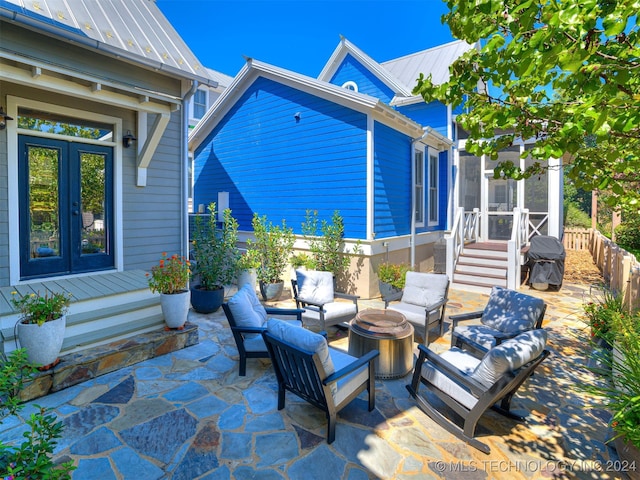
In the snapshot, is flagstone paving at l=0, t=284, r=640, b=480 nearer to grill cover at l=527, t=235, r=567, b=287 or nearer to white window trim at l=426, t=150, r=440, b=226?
grill cover at l=527, t=235, r=567, b=287

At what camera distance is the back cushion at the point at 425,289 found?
5.43m

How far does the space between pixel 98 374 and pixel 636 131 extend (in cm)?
562

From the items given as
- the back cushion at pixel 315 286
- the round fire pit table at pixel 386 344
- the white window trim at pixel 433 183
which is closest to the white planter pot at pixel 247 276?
the back cushion at pixel 315 286

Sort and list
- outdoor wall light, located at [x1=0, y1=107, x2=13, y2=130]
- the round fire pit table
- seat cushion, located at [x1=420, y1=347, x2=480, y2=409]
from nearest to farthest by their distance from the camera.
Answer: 1. seat cushion, located at [x1=420, y1=347, x2=480, y2=409]
2. the round fire pit table
3. outdoor wall light, located at [x1=0, y1=107, x2=13, y2=130]

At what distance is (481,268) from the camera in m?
8.84

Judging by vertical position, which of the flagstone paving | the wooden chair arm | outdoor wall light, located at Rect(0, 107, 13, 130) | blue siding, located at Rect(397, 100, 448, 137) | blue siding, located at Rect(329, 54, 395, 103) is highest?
blue siding, located at Rect(329, 54, 395, 103)

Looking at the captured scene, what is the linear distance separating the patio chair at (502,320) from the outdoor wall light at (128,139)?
5.77 metres

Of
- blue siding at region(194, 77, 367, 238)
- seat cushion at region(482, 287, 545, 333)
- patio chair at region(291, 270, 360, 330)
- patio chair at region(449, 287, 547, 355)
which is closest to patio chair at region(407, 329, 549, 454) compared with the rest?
patio chair at region(449, 287, 547, 355)

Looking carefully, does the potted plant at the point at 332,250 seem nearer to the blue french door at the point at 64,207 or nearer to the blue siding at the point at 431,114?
the blue french door at the point at 64,207

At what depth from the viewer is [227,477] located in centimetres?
248

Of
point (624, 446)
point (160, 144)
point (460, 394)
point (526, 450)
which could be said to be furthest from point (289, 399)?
point (160, 144)

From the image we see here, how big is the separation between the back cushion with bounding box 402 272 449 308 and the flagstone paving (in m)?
1.69

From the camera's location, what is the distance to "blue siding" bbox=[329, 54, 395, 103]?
11953 mm

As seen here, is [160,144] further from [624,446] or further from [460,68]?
[624,446]
